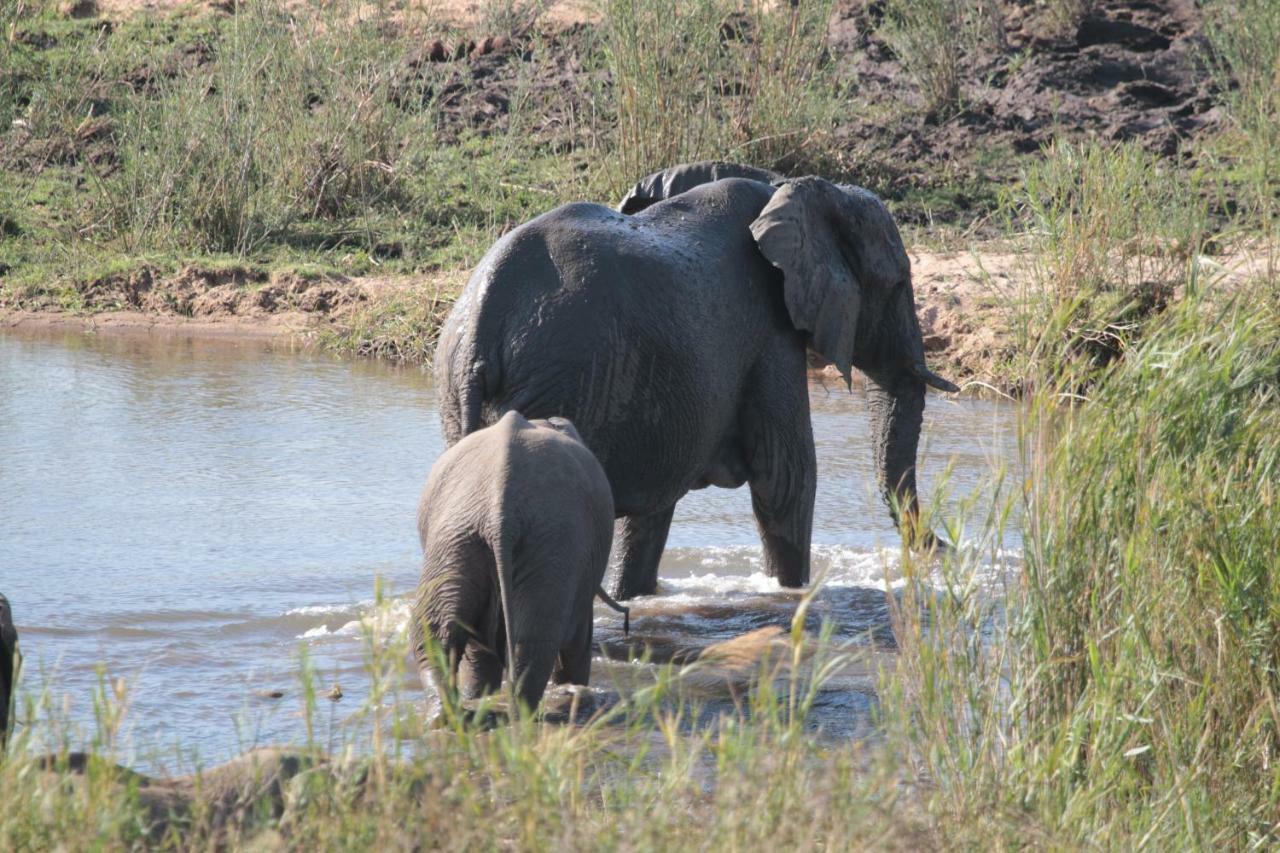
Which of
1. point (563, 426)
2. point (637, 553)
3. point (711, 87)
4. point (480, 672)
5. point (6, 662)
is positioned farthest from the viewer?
point (711, 87)

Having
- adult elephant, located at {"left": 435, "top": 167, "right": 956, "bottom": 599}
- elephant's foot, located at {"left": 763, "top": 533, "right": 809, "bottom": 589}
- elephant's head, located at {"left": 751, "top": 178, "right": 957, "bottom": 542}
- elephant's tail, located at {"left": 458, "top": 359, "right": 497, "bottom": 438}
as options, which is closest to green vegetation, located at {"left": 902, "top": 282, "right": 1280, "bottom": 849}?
adult elephant, located at {"left": 435, "top": 167, "right": 956, "bottom": 599}

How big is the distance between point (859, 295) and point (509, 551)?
8.81 feet

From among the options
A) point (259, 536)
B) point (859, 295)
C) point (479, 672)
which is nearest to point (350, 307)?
point (259, 536)

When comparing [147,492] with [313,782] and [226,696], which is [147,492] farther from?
[313,782]

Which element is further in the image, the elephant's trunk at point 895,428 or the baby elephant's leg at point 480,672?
the elephant's trunk at point 895,428

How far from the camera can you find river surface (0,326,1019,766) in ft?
18.0

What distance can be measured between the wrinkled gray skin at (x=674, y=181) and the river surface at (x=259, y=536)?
1.30 metres

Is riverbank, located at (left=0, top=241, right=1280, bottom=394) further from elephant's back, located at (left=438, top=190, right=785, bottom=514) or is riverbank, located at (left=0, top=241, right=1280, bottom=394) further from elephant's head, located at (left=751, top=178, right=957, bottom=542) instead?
elephant's back, located at (left=438, top=190, right=785, bottom=514)

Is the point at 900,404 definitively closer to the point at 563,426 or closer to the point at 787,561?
the point at 787,561

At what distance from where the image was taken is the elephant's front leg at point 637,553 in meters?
6.77

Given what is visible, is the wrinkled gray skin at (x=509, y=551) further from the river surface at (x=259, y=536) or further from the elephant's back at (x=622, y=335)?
the elephant's back at (x=622, y=335)

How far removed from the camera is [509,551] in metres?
4.57

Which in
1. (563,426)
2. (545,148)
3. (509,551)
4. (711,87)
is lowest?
(509,551)

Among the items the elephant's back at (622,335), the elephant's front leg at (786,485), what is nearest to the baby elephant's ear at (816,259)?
the elephant's back at (622,335)
